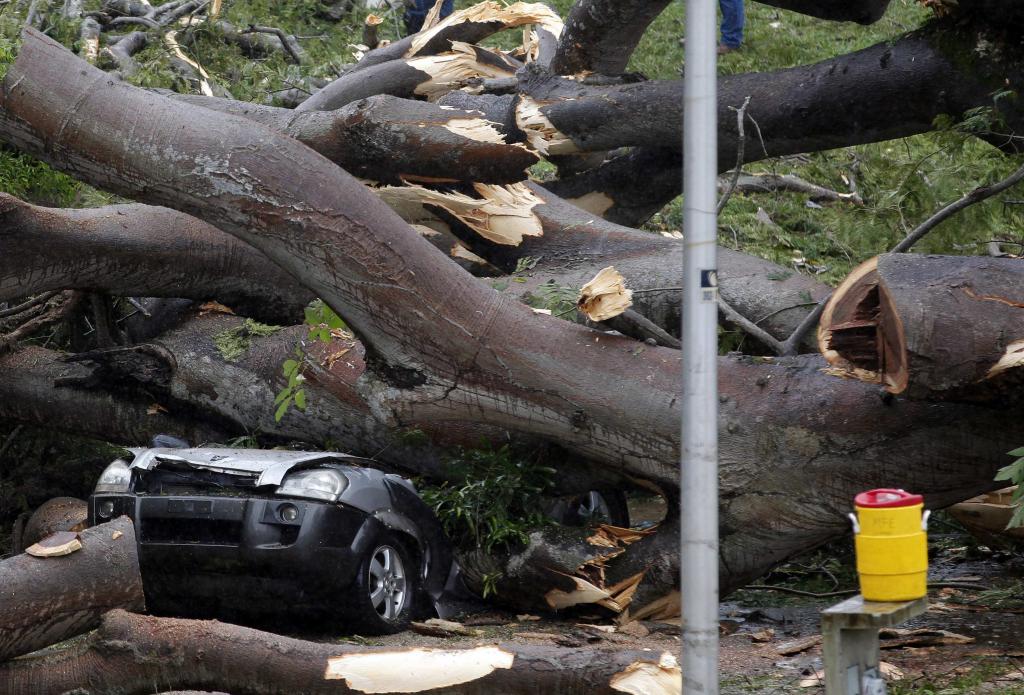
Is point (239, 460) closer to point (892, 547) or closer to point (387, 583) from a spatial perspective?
point (387, 583)

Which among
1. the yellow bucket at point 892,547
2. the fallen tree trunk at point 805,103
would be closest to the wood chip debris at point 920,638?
the yellow bucket at point 892,547

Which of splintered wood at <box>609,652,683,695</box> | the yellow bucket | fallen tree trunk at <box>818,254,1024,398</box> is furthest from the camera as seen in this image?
fallen tree trunk at <box>818,254,1024,398</box>

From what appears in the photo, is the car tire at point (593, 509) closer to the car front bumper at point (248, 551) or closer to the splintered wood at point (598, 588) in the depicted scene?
the splintered wood at point (598, 588)

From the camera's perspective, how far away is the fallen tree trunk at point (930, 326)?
440 centimetres

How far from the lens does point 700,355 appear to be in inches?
118

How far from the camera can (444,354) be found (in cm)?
570

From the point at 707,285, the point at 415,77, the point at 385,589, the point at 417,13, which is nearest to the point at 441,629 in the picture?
the point at 385,589

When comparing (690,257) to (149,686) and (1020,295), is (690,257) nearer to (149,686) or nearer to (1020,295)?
(1020,295)

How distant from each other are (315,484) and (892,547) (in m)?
2.96

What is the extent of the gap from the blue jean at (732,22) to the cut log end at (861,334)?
9951mm

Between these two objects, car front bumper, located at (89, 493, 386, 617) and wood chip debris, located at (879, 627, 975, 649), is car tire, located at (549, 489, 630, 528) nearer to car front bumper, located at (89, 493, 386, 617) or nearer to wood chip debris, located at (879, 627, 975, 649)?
car front bumper, located at (89, 493, 386, 617)

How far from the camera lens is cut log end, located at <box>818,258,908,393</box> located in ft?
15.0

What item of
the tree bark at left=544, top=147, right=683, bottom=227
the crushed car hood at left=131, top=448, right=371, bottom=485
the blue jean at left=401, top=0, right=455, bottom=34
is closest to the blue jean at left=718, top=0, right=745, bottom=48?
the blue jean at left=401, top=0, right=455, bottom=34

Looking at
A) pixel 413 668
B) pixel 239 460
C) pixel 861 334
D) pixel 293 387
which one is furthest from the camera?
pixel 293 387
